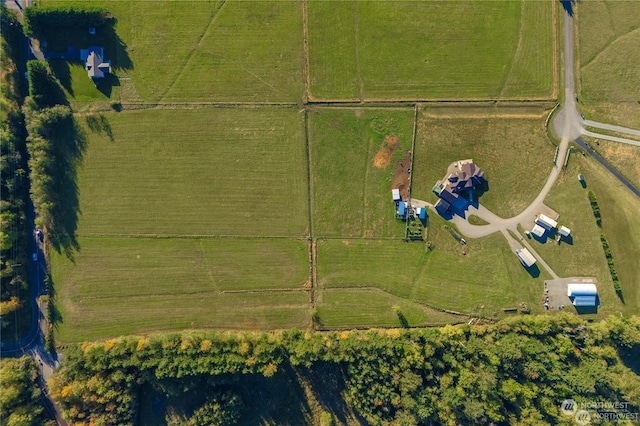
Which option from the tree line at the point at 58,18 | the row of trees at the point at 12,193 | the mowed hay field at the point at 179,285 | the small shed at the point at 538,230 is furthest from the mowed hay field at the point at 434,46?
the row of trees at the point at 12,193

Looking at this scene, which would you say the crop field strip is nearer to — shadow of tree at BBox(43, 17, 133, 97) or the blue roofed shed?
shadow of tree at BBox(43, 17, 133, 97)

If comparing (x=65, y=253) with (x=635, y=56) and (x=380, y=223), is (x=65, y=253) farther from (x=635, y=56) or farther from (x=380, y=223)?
(x=635, y=56)

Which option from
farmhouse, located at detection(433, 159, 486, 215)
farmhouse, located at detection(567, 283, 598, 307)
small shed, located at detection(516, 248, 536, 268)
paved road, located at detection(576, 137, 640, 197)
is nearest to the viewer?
farmhouse, located at detection(433, 159, 486, 215)

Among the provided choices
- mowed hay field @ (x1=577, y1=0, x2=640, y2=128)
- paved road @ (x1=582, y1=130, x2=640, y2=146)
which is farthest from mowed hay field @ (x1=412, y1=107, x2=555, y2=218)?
mowed hay field @ (x1=577, y1=0, x2=640, y2=128)

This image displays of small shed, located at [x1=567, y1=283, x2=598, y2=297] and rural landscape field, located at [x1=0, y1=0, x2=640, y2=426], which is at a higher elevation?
rural landscape field, located at [x1=0, y1=0, x2=640, y2=426]

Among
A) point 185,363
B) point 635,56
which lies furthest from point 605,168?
point 185,363

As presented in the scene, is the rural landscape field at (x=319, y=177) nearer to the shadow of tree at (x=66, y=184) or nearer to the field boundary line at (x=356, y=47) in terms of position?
the shadow of tree at (x=66, y=184)

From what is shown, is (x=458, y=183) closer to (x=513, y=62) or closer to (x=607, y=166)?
(x=513, y=62)

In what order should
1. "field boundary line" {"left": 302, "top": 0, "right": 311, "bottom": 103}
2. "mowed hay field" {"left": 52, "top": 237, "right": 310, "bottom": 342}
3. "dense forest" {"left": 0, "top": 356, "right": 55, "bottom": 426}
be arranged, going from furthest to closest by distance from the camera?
1. "mowed hay field" {"left": 52, "top": 237, "right": 310, "bottom": 342}
2. "field boundary line" {"left": 302, "top": 0, "right": 311, "bottom": 103}
3. "dense forest" {"left": 0, "top": 356, "right": 55, "bottom": 426}
